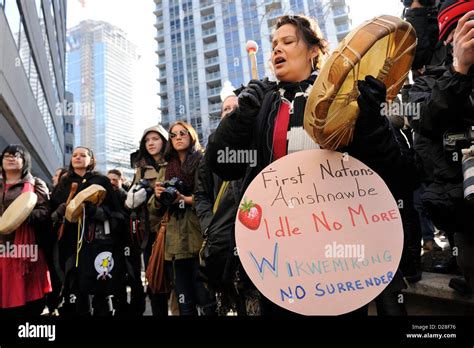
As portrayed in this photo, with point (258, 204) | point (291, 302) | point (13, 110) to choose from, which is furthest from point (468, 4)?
point (13, 110)

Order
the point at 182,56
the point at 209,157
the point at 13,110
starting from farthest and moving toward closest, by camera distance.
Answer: the point at 182,56 → the point at 13,110 → the point at 209,157

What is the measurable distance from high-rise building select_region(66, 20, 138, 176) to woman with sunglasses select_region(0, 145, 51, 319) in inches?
900

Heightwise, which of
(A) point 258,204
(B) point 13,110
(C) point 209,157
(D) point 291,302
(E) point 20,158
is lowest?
(D) point 291,302

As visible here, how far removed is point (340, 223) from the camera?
39.6 inches

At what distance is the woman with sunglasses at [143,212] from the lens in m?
2.60

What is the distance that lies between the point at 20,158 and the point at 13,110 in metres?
4.72

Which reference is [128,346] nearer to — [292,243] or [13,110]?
[292,243]

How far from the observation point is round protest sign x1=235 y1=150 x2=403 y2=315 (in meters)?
0.98

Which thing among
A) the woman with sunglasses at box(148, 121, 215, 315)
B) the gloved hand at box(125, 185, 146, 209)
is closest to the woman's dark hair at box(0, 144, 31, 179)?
the gloved hand at box(125, 185, 146, 209)

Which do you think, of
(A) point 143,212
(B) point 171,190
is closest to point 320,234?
(B) point 171,190

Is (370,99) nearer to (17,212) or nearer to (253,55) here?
(253,55)

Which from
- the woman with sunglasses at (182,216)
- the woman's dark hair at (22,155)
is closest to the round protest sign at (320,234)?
the woman with sunglasses at (182,216)

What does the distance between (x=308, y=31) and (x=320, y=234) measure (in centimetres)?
79

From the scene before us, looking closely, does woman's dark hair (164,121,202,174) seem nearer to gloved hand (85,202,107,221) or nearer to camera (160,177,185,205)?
camera (160,177,185,205)
